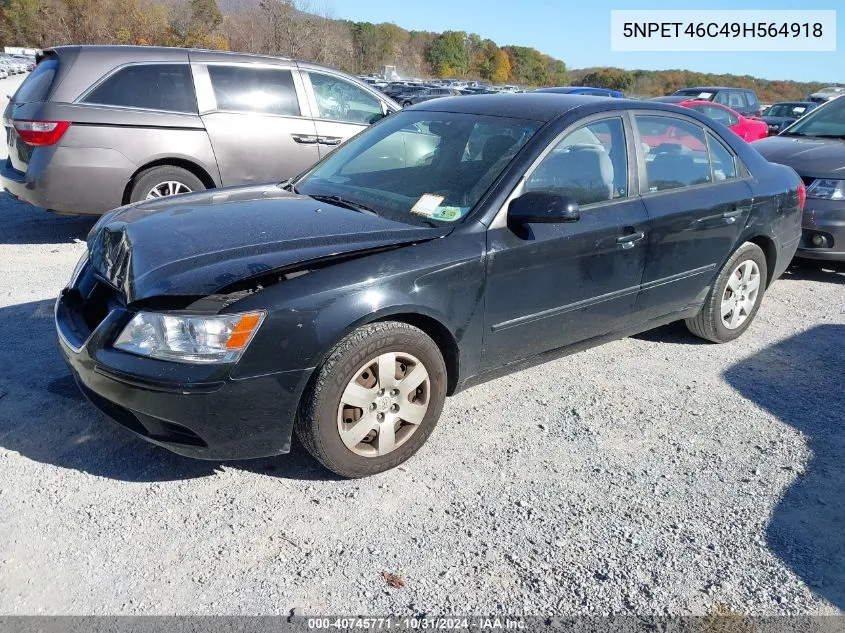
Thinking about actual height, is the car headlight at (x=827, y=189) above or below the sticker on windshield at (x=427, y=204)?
below

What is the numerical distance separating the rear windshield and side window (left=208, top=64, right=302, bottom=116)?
1353 millimetres

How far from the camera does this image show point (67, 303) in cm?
335

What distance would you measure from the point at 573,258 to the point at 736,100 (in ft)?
57.6

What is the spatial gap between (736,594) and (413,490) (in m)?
1.28

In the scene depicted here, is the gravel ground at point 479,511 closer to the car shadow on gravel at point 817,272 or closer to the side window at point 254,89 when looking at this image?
the car shadow on gravel at point 817,272

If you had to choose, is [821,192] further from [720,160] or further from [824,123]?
[720,160]

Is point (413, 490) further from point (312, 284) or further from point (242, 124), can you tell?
point (242, 124)

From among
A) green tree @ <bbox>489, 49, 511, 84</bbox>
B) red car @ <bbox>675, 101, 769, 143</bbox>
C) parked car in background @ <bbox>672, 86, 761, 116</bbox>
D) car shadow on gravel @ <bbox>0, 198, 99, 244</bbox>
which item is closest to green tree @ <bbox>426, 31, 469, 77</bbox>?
green tree @ <bbox>489, 49, 511, 84</bbox>

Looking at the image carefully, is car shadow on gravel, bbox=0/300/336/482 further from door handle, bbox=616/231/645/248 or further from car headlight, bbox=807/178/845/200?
car headlight, bbox=807/178/845/200

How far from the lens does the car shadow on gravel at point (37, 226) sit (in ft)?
22.5

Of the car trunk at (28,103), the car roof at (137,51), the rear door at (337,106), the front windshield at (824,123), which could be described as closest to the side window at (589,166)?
the rear door at (337,106)

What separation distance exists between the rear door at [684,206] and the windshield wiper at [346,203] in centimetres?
157

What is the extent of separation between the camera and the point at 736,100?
61.2ft

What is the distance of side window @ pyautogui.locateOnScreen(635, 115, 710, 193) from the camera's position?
4.11m
